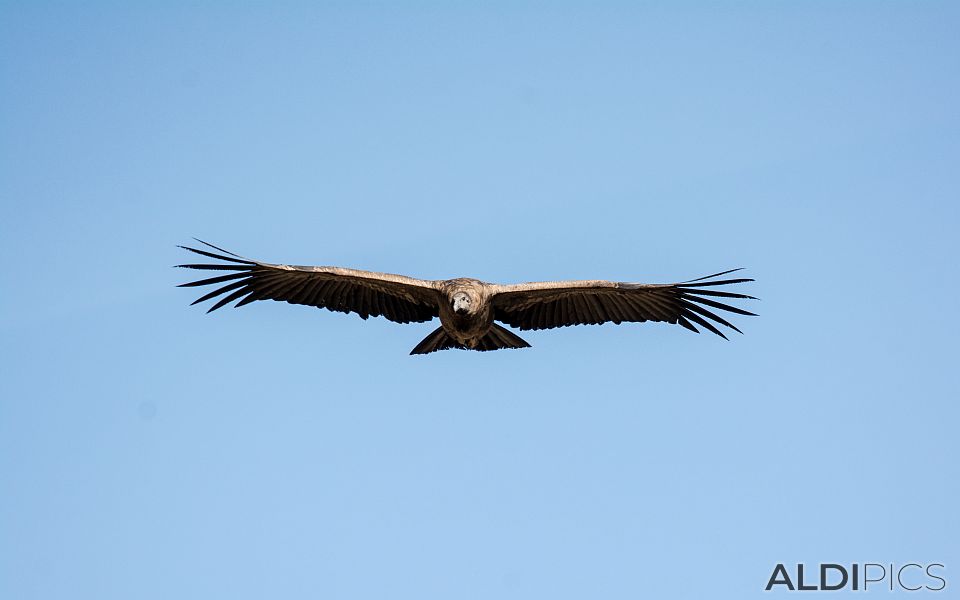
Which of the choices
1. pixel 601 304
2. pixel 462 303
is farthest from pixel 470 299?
pixel 601 304

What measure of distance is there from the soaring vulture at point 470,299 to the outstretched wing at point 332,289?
1 cm

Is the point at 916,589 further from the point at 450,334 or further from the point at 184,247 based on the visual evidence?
the point at 184,247

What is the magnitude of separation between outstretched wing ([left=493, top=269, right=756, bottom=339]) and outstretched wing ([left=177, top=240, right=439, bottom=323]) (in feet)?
3.62

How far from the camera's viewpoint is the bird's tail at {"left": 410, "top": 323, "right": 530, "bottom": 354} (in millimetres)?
13211

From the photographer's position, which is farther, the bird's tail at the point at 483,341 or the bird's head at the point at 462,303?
the bird's tail at the point at 483,341

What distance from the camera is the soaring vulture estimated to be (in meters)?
12.7

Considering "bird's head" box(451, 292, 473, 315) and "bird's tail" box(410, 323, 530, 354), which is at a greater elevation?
"bird's head" box(451, 292, 473, 315)

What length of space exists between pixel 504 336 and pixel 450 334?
733 mm

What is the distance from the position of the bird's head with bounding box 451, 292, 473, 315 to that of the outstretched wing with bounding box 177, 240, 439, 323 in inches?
29.4

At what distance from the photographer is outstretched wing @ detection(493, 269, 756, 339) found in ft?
42.6

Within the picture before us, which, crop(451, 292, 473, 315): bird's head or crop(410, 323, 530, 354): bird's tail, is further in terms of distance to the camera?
crop(410, 323, 530, 354): bird's tail

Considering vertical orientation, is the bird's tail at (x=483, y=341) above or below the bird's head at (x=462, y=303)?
below

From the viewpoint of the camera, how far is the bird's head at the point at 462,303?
12.2m

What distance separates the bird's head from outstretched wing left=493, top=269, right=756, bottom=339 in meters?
0.75
